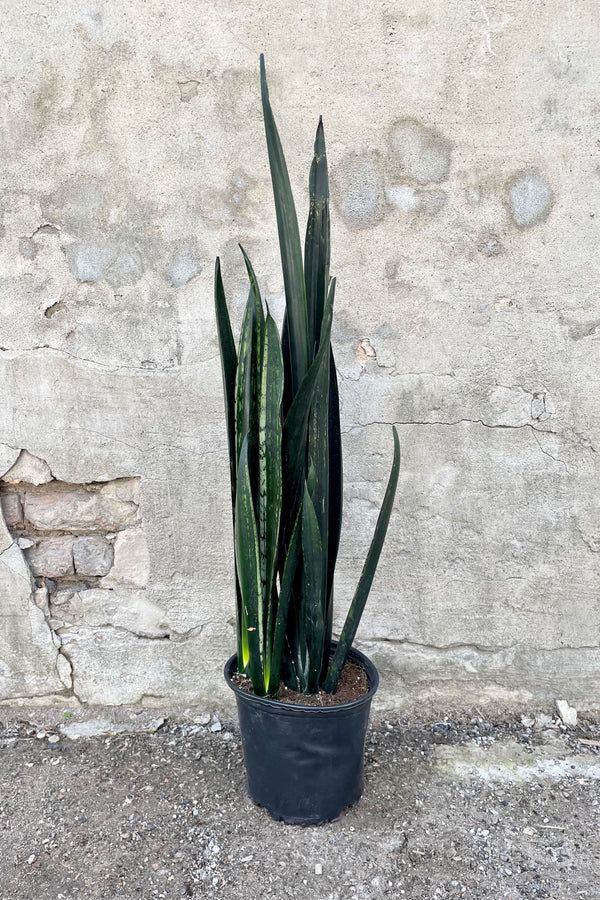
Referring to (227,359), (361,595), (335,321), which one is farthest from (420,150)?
(361,595)

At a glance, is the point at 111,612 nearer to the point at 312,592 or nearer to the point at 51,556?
the point at 51,556

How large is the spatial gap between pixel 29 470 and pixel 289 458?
2.80 feet

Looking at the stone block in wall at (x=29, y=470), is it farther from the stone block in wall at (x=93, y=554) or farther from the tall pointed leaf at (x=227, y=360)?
the tall pointed leaf at (x=227, y=360)

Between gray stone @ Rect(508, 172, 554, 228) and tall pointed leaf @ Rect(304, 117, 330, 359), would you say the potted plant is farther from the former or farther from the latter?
gray stone @ Rect(508, 172, 554, 228)

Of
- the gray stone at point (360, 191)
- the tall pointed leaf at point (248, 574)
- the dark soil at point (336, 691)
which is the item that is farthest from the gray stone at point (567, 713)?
the gray stone at point (360, 191)

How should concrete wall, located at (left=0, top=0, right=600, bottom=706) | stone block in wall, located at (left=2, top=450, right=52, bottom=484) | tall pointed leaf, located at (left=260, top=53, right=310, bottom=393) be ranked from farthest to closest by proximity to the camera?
stone block in wall, located at (left=2, top=450, right=52, bottom=484) < concrete wall, located at (left=0, top=0, right=600, bottom=706) < tall pointed leaf, located at (left=260, top=53, right=310, bottom=393)

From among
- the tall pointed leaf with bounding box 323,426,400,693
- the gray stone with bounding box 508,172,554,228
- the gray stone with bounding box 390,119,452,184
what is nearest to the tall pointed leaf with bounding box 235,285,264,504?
the tall pointed leaf with bounding box 323,426,400,693

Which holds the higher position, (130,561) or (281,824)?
(130,561)

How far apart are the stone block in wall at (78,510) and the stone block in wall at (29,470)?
2.1 inches

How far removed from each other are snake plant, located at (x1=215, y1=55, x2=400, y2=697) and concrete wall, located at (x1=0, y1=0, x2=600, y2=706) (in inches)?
16.0

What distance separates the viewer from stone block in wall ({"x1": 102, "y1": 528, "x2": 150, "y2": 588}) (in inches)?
76.5

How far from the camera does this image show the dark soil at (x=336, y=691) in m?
1.55

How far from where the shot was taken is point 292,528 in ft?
4.99

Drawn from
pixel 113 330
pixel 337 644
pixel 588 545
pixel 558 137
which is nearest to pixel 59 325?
pixel 113 330
